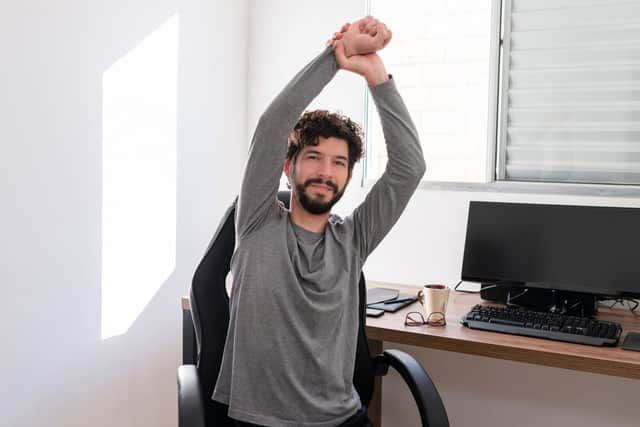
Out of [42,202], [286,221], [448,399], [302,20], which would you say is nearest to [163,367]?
[42,202]

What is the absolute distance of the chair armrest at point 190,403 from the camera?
1372mm

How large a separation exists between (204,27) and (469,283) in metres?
1.42

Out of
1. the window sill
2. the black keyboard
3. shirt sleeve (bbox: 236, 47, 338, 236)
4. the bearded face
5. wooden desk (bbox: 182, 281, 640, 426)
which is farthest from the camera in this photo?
the window sill

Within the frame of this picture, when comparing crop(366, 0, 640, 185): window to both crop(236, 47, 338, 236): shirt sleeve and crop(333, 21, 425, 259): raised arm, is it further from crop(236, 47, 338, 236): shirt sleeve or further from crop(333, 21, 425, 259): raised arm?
crop(236, 47, 338, 236): shirt sleeve

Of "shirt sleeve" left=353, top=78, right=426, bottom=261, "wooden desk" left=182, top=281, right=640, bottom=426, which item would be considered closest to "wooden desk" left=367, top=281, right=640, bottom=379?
"wooden desk" left=182, top=281, right=640, bottom=426

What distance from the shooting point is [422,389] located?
158 centimetres

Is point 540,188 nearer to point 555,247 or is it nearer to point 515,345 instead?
point 555,247

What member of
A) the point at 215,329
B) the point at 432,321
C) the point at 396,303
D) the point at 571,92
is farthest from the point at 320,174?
the point at 571,92

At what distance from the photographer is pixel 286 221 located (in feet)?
5.34

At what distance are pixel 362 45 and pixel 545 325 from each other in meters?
0.96

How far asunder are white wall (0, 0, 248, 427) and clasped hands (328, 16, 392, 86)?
965 millimetres

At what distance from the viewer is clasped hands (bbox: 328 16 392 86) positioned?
1561 millimetres

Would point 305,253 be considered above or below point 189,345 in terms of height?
above

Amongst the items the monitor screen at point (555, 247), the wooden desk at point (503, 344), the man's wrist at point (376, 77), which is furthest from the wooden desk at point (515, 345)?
the man's wrist at point (376, 77)
